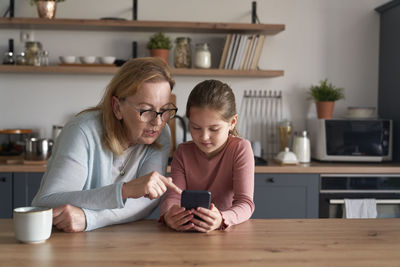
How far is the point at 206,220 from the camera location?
1.28 meters

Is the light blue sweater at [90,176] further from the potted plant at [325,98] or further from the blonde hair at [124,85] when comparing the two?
the potted plant at [325,98]

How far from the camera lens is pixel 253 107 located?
365cm

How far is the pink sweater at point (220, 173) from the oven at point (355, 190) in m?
1.55

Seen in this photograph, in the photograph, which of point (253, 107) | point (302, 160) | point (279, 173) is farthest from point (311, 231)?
point (253, 107)

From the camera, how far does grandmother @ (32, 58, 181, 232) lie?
1.30 m

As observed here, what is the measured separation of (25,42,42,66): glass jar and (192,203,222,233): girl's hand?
2490 millimetres

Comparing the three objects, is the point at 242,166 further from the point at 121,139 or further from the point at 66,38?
the point at 66,38

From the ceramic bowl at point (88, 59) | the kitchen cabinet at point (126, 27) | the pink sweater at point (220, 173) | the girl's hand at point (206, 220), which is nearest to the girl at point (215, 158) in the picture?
the pink sweater at point (220, 173)

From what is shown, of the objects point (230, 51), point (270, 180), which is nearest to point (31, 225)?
point (270, 180)

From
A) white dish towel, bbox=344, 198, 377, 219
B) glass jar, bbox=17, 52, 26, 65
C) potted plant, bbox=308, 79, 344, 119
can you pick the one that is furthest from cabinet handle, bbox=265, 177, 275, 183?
glass jar, bbox=17, 52, 26, 65

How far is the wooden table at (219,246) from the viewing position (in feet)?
3.40

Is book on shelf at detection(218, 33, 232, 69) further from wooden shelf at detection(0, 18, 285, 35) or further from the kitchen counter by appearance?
the kitchen counter

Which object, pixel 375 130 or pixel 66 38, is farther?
pixel 66 38

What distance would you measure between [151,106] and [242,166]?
0.37 m
